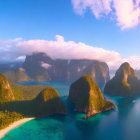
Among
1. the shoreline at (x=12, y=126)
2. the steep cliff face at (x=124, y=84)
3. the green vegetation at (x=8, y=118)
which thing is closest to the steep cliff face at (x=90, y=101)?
the shoreline at (x=12, y=126)

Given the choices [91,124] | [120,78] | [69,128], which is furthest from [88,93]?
[120,78]

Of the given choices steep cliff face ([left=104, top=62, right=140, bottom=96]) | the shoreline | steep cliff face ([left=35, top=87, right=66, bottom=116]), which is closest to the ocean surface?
the shoreline

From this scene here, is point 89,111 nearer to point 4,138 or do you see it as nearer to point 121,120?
point 121,120

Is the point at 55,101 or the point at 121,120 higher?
the point at 55,101

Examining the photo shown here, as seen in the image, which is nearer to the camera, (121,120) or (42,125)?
(42,125)

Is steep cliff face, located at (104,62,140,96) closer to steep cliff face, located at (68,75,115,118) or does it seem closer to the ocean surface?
steep cliff face, located at (68,75,115,118)

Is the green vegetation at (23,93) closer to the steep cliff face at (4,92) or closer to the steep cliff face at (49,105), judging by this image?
the steep cliff face at (4,92)
